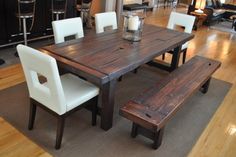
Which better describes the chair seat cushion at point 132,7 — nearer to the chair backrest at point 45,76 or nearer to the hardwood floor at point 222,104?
the hardwood floor at point 222,104

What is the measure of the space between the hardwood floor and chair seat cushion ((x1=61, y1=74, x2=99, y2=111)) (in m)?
1.10

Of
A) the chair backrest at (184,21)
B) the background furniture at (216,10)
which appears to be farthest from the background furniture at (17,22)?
the background furniture at (216,10)

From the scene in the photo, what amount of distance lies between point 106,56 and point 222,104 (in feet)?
5.89

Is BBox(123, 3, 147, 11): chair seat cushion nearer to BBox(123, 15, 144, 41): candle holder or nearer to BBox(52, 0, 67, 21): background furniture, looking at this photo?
BBox(52, 0, 67, 21): background furniture

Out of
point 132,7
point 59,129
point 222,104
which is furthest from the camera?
point 132,7

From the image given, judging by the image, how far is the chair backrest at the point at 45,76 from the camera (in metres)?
1.84

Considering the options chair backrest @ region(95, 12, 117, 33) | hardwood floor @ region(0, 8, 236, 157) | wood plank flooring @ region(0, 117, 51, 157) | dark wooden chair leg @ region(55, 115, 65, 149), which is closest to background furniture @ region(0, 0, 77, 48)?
hardwood floor @ region(0, 8, 236, 157)

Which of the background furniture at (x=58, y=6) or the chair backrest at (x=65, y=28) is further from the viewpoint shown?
the background furniture at (x=58, y=6)

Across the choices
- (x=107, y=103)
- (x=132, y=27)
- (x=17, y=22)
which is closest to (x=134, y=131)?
(x=107, y=103)

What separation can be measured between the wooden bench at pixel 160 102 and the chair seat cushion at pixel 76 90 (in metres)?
0.36

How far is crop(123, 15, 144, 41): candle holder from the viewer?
2.86 m

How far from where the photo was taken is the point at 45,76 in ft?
6.35

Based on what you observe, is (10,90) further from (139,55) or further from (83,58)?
(139,55)

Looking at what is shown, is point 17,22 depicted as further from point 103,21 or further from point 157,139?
point 157,139
